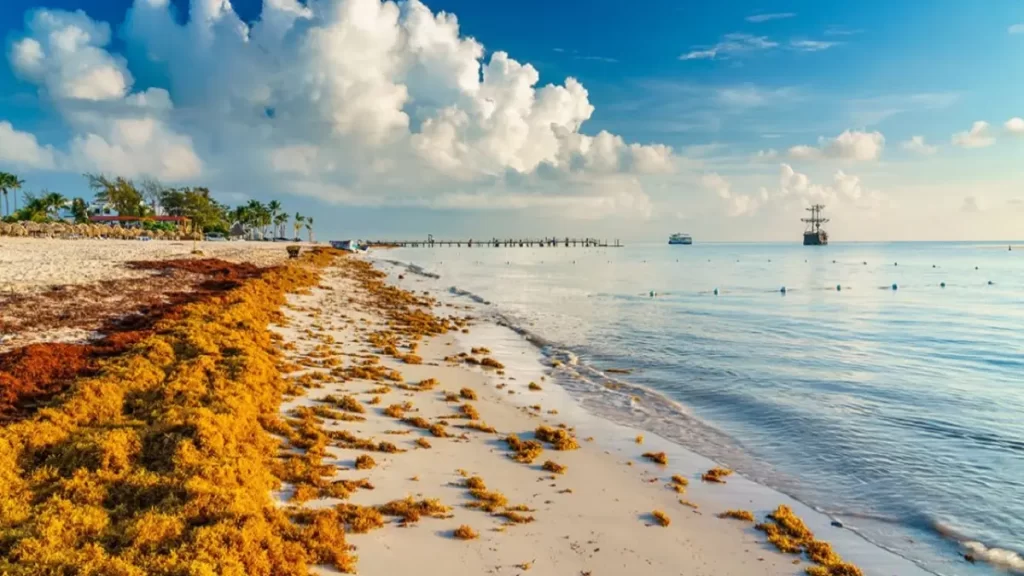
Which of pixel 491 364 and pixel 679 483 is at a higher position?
pixel 491 364

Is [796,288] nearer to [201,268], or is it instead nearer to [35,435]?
[201,268]

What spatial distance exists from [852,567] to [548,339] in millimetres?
17336

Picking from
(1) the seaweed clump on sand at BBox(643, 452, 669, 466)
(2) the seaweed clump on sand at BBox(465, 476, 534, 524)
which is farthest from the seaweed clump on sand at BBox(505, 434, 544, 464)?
(1) the seaweed clump on sand at BBox(643, 452, 669, 466)

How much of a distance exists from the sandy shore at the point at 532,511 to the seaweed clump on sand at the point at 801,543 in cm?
18

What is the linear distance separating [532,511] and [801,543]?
362 cm

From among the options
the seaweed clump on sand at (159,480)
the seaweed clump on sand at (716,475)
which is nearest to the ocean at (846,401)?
the seaweed clump on sand at (716,475)

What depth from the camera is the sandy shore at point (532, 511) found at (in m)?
6.61

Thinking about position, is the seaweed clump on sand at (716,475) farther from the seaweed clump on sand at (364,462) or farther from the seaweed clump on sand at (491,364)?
the seaweed clump on sand at (491,364)

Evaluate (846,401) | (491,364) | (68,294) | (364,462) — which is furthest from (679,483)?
(68,294)

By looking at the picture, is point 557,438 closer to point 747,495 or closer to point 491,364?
point 747,495

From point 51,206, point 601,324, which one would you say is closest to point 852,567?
point 601,324

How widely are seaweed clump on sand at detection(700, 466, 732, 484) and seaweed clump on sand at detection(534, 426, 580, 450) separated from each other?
235cm

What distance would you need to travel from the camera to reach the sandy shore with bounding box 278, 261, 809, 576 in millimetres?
6609

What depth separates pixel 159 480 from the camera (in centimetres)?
690
